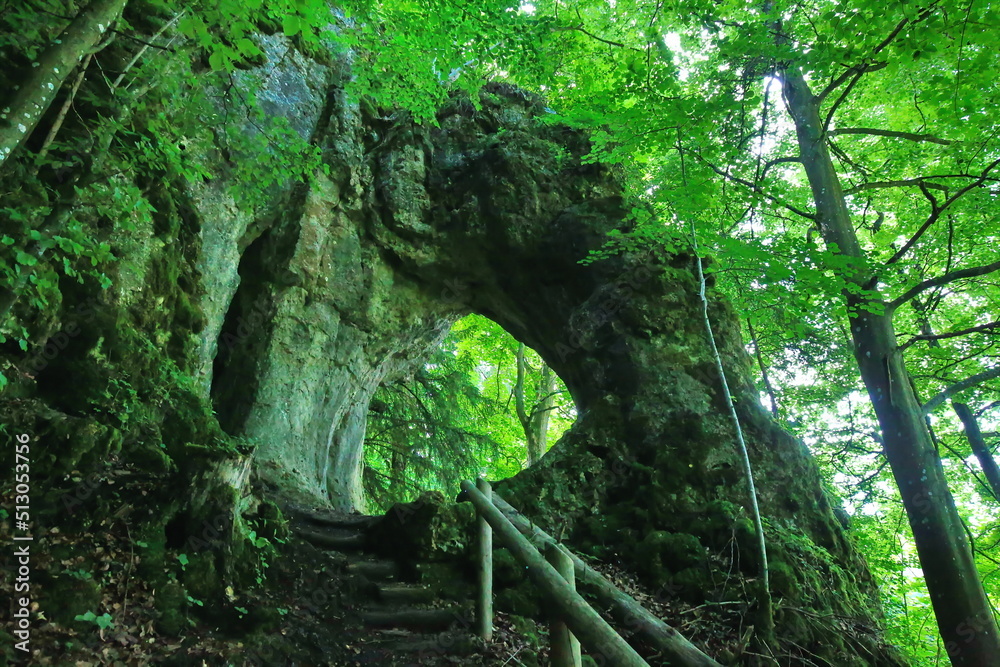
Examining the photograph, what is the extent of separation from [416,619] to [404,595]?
32 centimetres

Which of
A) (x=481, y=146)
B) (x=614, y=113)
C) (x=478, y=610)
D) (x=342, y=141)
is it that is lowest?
(x=478, y=610)

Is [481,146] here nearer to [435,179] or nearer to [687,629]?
[435,179]

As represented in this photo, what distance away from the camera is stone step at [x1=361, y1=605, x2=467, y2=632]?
14.3 ft

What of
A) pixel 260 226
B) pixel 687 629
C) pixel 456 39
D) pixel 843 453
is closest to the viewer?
pixel 687 629

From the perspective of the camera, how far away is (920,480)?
14.7 ft

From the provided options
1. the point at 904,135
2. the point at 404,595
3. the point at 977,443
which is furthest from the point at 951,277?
the point at 977,443

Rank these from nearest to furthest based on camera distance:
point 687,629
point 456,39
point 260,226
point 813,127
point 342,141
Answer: point 687,629 < point 813,127 < point 456,39 < point 260,226 < point 342,141

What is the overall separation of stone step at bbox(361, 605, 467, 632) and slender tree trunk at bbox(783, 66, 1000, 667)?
386 cm

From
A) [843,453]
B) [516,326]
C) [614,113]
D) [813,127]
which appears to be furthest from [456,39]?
[843,453]

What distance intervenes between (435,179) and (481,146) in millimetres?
1197

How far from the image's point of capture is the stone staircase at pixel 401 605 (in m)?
3.94

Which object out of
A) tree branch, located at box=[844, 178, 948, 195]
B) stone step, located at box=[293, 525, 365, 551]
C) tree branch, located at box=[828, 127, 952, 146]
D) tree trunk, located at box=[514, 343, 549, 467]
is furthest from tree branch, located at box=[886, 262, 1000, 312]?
tree trunk, located at box=[514, 343, 549, 467]

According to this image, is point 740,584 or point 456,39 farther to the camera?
point 456,39

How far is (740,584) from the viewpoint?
529 centimetres
